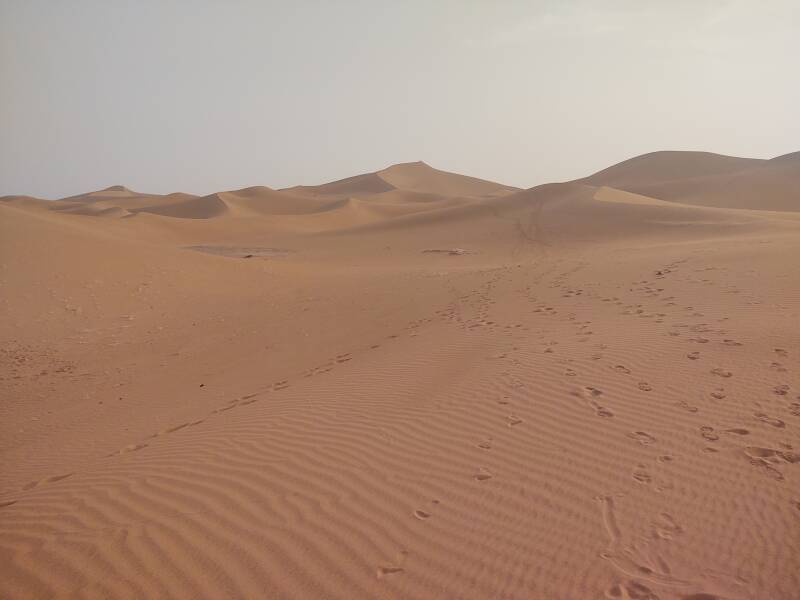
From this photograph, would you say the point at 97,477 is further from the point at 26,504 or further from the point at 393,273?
the point at 393,273

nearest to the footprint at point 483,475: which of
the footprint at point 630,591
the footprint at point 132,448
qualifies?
the footprint at point 630,591

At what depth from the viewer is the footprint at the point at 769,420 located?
4.35 meters

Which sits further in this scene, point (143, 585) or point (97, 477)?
point (97, 477)

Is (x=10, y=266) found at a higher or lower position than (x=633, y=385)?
higher

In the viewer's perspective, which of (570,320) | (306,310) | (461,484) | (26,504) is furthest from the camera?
(306,310)

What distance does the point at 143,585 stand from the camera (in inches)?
115

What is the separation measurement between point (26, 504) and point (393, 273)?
519 inches

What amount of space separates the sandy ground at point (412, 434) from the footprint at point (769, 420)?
0.02 meters

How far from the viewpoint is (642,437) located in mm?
4301

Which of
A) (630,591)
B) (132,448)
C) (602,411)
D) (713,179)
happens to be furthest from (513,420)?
(713,179)

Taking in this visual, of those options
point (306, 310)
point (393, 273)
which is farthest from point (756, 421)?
point (393, 273)

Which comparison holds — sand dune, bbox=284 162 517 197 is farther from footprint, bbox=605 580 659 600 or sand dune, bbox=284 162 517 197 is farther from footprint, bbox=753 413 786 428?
footprint, bbox=605 580 659 600

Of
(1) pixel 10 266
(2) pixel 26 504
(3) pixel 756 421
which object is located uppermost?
(1) pixel 10 266

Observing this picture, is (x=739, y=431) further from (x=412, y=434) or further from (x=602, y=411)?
(x=412, y=434)
